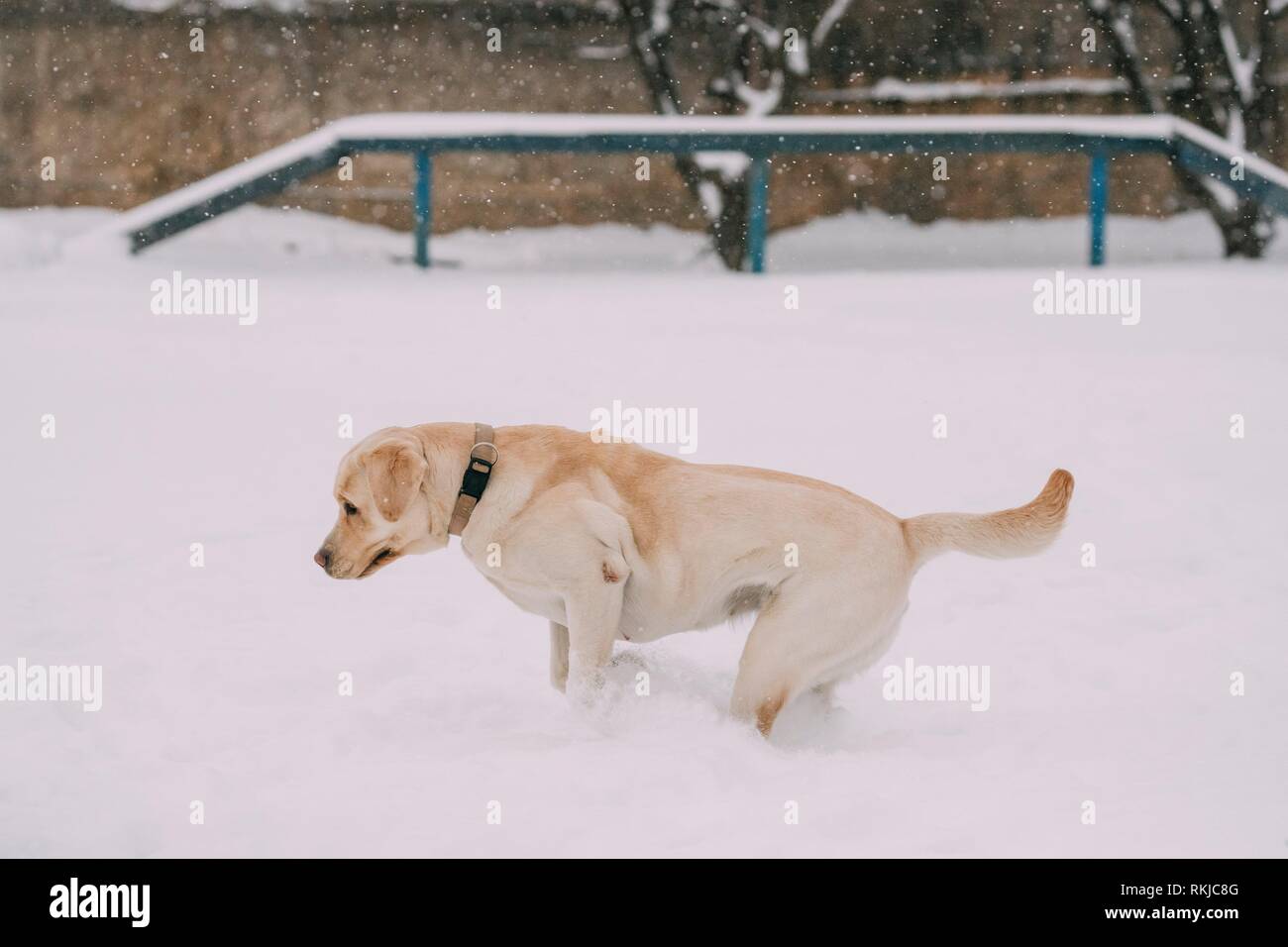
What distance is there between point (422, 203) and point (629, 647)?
731cm

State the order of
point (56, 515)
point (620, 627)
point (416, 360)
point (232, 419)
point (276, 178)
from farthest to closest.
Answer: point (276, 178)
point (416, 360)
point (232, 419)
point (56, 515)
point (620, 627)

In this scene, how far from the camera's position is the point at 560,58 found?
1559 cm

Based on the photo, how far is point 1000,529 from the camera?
4.19m

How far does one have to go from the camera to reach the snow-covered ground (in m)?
3.68

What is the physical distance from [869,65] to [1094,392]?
9.08m

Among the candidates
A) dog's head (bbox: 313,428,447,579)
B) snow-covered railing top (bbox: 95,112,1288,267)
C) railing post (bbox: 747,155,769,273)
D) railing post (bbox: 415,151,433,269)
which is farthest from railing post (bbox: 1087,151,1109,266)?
dog's head (bbox: 313,428,447,579)

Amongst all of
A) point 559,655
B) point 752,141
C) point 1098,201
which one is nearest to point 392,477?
point 559,655

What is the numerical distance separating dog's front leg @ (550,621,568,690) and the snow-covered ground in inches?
6.0

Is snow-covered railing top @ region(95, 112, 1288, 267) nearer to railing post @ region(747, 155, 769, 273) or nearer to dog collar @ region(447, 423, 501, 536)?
railing post @ region(747, 155, 769, 273)

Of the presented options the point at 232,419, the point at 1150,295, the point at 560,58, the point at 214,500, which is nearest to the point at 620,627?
the point at 214,500

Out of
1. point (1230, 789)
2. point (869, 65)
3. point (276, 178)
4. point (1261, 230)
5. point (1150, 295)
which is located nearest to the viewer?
point (1230, 789)

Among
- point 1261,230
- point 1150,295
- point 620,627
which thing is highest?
point 1261,230

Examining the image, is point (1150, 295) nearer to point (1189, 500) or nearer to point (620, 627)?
point (1189, 500)

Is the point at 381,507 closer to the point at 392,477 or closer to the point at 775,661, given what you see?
the point at 392,477
